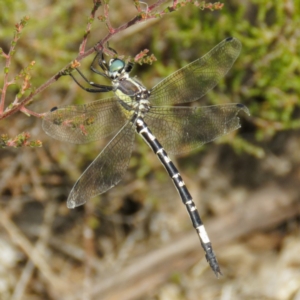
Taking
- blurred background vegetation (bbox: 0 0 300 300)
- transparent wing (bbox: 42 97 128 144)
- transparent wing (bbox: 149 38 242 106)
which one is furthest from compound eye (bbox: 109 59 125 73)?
blurred background vegetation (bbox: 0 0 300 300)

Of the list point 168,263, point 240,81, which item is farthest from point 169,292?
point 240,81

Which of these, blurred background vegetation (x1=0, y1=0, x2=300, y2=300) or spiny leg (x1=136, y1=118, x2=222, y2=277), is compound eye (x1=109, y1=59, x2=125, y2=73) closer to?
spiny leg (x1=136, y1=118, x2=222, y2=277)

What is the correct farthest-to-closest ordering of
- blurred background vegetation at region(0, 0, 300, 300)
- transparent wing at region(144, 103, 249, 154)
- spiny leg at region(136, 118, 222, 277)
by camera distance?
blurred background vegetation at region(0, 0, 300, 300) → transparent wing at region(144, 103, 249, 154) → spiny leg at region(136, 118, 222, 277)

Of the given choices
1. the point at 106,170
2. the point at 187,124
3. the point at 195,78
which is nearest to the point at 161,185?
the point at 187,124

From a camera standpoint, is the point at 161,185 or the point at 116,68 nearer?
the point at 116,68

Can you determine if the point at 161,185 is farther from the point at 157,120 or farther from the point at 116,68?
the point at 116,68

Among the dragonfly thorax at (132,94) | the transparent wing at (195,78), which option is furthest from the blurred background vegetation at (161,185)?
the dragonfly thorax at (132,94)
